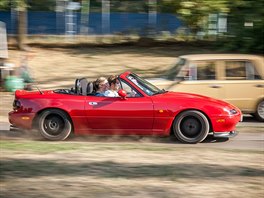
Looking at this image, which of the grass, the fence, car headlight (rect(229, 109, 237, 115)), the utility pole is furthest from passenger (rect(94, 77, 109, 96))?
the utility pole

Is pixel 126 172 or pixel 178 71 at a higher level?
pixel 178 71

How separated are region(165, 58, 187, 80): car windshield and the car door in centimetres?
304

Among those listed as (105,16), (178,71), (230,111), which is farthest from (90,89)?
(105,16)

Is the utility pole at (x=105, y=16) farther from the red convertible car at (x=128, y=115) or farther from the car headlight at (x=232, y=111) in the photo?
the car headlight at (x=232, y=111)

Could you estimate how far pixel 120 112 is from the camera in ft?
32.2

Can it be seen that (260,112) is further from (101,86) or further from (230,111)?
(101,86)

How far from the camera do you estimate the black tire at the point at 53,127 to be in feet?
32.3

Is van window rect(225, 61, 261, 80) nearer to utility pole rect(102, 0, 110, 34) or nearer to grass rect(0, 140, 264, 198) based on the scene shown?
grass rect(0, 140, 264, 198)

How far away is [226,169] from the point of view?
21.8 feet

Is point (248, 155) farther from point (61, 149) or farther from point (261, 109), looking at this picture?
point (261, 109)

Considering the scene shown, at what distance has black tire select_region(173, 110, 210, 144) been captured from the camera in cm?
973

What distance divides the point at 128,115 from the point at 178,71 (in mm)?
3332

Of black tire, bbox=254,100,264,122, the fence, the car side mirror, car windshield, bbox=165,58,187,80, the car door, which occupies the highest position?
the fence

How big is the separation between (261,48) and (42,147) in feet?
52.8
